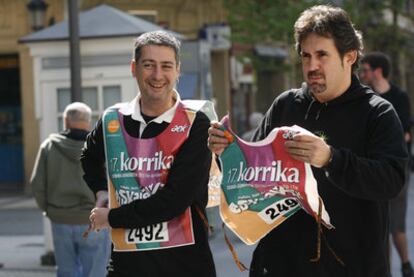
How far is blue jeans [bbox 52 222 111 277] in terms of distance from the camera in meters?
7.38

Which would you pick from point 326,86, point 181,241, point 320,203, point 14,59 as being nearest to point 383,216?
point 320,203

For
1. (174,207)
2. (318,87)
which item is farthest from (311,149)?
(174,207)

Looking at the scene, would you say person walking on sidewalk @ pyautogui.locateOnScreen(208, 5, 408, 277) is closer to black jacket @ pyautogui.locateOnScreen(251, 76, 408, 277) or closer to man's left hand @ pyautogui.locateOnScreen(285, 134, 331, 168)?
black jacket @ pyautogui.locateOnScreen(251, 76, 408, 277)

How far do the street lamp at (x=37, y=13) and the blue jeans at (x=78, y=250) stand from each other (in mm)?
13144

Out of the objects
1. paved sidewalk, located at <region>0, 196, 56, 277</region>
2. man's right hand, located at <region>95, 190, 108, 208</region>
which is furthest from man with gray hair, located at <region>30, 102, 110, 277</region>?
man's right hand, located at <region>95, 190, 108, 208</region>

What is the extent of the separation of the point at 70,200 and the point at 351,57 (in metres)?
4.26

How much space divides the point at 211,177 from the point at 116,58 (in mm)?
5899

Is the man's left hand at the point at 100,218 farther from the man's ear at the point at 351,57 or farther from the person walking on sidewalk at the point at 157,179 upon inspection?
the man's ear at the point at 351,57

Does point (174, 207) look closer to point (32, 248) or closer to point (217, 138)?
point (217, 138)

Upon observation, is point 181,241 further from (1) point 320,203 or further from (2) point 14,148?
(2) point 14,148

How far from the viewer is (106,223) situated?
14.1 feet

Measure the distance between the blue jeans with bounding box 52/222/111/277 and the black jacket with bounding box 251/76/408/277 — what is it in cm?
375

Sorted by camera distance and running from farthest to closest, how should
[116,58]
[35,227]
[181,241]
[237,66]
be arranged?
[237,66] < [35,227] < [116,58] < [181,241]

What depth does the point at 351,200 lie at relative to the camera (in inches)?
143
